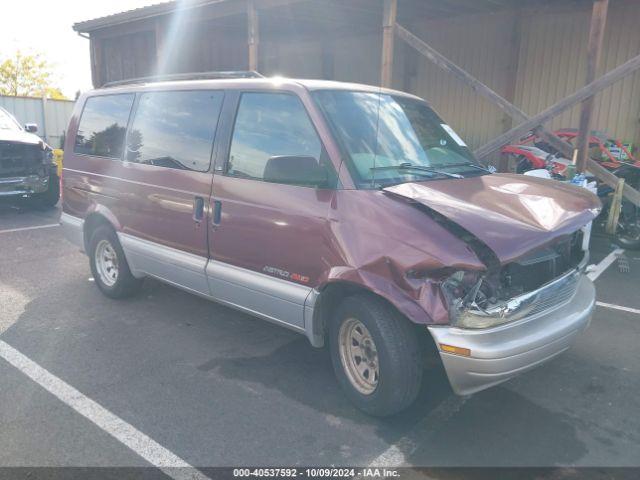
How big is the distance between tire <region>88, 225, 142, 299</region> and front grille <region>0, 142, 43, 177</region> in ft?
17.1

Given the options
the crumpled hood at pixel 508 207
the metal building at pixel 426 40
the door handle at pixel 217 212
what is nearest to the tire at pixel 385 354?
the crumpled hood at pixel 508 207

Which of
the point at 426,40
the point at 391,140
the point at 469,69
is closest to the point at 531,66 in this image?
the point at 469,69

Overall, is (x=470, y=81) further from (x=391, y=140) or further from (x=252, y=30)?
(x=391, y=140)

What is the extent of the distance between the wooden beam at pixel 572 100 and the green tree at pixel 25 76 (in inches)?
1761

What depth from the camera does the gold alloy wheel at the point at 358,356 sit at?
10.8ft

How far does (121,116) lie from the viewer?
505 cm

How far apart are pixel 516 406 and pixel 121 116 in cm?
415

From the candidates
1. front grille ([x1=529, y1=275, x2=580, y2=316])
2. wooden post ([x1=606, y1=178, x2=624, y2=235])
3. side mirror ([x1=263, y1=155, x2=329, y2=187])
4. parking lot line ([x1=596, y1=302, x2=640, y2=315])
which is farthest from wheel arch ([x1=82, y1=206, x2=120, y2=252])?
wooden post ([x1=606, y1=178, x2=624, y2=235])

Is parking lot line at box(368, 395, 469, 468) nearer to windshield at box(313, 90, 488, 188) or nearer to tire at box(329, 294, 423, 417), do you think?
tire at box(329, 294, 423, 417)

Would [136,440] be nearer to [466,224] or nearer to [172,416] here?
[172,416]

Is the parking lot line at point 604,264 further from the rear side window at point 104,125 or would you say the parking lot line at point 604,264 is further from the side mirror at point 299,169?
the rear side window at point 104,125

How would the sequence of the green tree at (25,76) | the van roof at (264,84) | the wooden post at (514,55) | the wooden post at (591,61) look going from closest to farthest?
the van roof at (264,84), the wooden post at (591,61), the wooden post at (514,55), the green tree at (25,76)

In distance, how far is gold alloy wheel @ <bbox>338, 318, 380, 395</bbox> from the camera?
10.8 feet

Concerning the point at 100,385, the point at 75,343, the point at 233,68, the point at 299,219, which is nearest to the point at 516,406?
the point at 299,219
